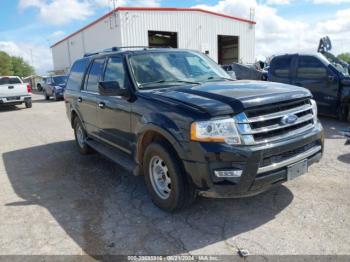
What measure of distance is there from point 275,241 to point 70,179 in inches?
136

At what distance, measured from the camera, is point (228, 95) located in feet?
10.6

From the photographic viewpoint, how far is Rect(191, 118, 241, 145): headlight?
9.70 ft

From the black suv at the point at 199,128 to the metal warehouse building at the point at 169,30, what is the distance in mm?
19557

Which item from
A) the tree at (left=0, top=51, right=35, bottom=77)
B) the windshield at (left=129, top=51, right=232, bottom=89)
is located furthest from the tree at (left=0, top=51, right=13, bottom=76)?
the windshield at (left=129, top=51, right=232, bottom=89)

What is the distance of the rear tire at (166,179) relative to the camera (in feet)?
10.9

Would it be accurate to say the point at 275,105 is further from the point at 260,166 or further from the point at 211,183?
the point at 211,183

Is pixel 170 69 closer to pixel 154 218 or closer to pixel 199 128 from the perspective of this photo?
pixel 199 128

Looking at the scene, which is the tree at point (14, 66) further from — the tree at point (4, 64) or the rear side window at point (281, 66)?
the rear side window at point (281, 66)

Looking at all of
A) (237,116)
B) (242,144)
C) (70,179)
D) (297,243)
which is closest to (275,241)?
(297,243)

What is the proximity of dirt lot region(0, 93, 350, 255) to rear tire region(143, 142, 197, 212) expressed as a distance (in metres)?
0.20

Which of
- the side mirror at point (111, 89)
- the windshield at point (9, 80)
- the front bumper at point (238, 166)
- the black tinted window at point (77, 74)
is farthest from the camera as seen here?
the windshield at point (9, 80)

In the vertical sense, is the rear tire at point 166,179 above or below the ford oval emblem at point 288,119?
below

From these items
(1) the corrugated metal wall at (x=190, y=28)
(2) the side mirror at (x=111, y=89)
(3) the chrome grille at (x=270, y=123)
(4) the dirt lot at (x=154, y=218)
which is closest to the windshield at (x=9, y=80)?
(1) the corrugated metal wall at (x=190, y=28)

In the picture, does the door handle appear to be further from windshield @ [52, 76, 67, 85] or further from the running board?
windshield @ [52, 76, 67, 85]
